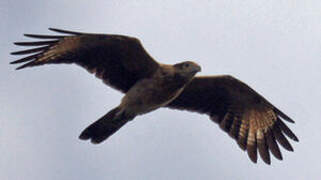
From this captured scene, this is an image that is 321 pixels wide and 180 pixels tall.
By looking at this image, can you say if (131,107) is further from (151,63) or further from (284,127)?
(284,127)

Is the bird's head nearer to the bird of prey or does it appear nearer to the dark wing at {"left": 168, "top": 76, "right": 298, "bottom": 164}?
the bird of prey

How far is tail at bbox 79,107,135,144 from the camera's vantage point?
984 centimetres

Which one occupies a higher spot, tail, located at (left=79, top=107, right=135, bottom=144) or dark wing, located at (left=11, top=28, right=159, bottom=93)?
dark wing, located at (left=11, top=28, right=159, bottom=93)

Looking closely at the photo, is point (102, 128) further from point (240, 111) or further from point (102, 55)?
point (240, 111)

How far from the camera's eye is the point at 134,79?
10.2 meters

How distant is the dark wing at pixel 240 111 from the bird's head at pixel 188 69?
0.80m

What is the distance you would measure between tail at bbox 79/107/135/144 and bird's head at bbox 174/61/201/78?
1005mm

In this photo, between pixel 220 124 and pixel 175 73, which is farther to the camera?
pixel 220 124

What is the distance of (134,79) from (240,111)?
6.57 ft

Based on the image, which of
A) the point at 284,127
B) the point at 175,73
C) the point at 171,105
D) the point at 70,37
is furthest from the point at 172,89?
the point at 284,127

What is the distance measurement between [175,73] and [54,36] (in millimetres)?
1829

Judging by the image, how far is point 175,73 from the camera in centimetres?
978

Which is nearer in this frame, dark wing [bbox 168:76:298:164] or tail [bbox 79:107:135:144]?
tail [bbox 79:107:135:144]

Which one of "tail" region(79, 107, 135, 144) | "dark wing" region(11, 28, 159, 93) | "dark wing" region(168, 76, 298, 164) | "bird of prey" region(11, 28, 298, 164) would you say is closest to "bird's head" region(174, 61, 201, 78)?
"bird of prey" region(11, 28, 298, 164)
